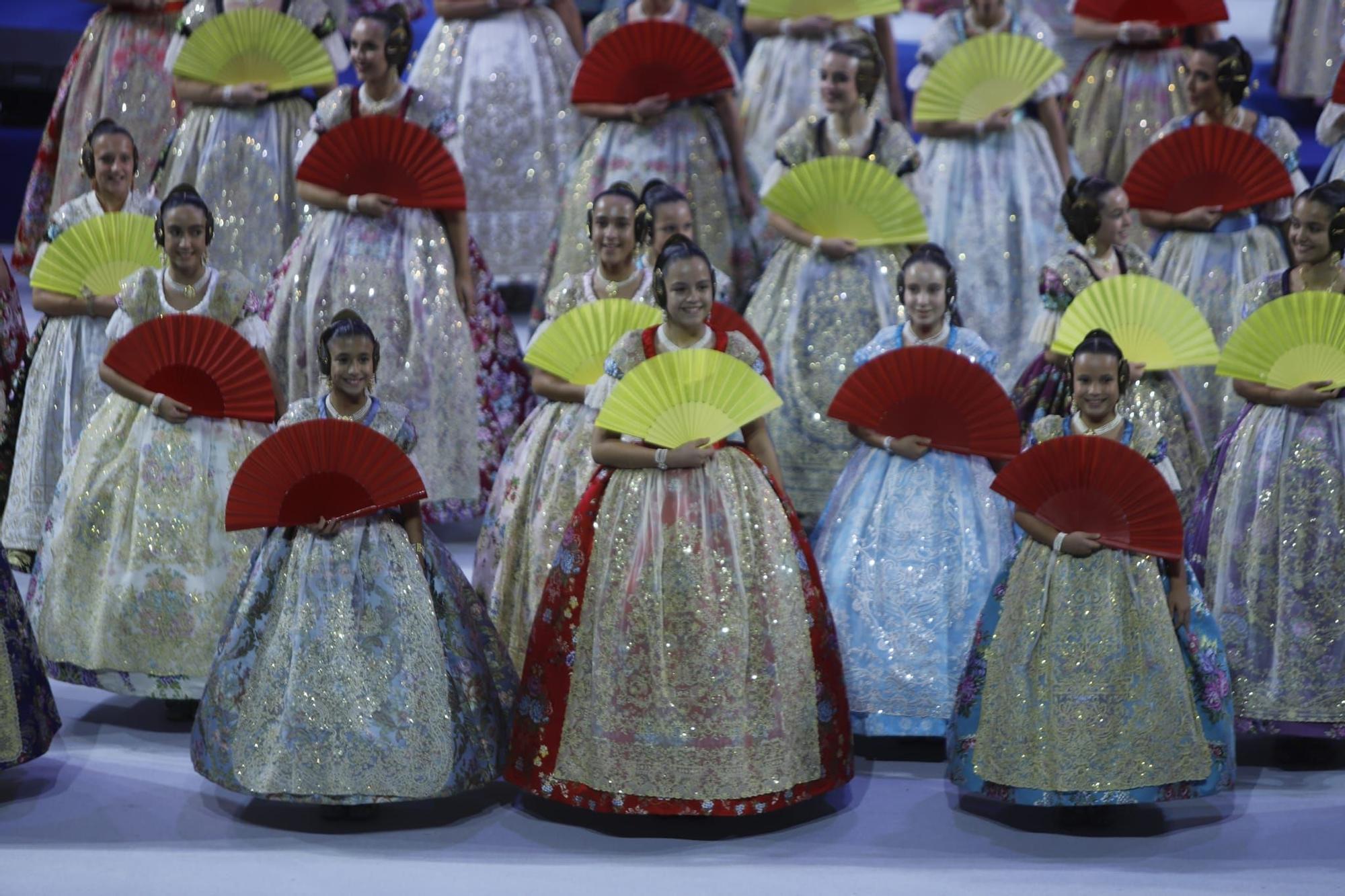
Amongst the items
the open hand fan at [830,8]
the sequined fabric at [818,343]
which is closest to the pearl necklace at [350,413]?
the sequined fabric at [818,343]

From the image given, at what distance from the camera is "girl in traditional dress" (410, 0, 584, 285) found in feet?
26.5

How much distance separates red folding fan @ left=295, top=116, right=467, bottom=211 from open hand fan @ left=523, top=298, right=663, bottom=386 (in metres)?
1.02

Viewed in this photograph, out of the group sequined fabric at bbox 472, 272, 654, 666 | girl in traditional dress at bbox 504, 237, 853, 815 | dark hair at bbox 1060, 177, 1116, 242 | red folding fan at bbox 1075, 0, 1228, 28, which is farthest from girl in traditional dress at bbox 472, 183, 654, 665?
red folding fan at bbox 1075, 0, 1228, 28

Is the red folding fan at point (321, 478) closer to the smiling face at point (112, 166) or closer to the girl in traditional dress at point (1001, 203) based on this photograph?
the smiling face at point (112, 166)

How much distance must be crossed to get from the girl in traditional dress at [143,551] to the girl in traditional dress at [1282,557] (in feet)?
7.77

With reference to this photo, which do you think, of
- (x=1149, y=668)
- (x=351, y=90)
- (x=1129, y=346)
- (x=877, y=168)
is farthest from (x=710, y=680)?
(x=351, y=90)

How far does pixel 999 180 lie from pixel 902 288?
5.59 ft

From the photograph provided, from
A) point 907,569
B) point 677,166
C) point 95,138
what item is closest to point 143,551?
point 95,138

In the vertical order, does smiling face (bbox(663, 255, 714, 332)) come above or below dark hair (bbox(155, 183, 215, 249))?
below

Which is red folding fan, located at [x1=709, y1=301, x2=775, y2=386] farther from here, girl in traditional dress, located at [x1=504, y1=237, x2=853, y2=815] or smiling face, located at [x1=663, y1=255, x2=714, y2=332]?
girl in traditional dress, located at [x1=504, y1=237, x2=853, y2=815]

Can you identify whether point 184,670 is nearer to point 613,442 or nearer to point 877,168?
point 613,442

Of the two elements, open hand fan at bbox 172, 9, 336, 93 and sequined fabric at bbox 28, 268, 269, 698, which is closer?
sequined fabric at bbox 28, 268, 269, 698

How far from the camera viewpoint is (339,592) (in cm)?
497

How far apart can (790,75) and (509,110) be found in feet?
3.25
